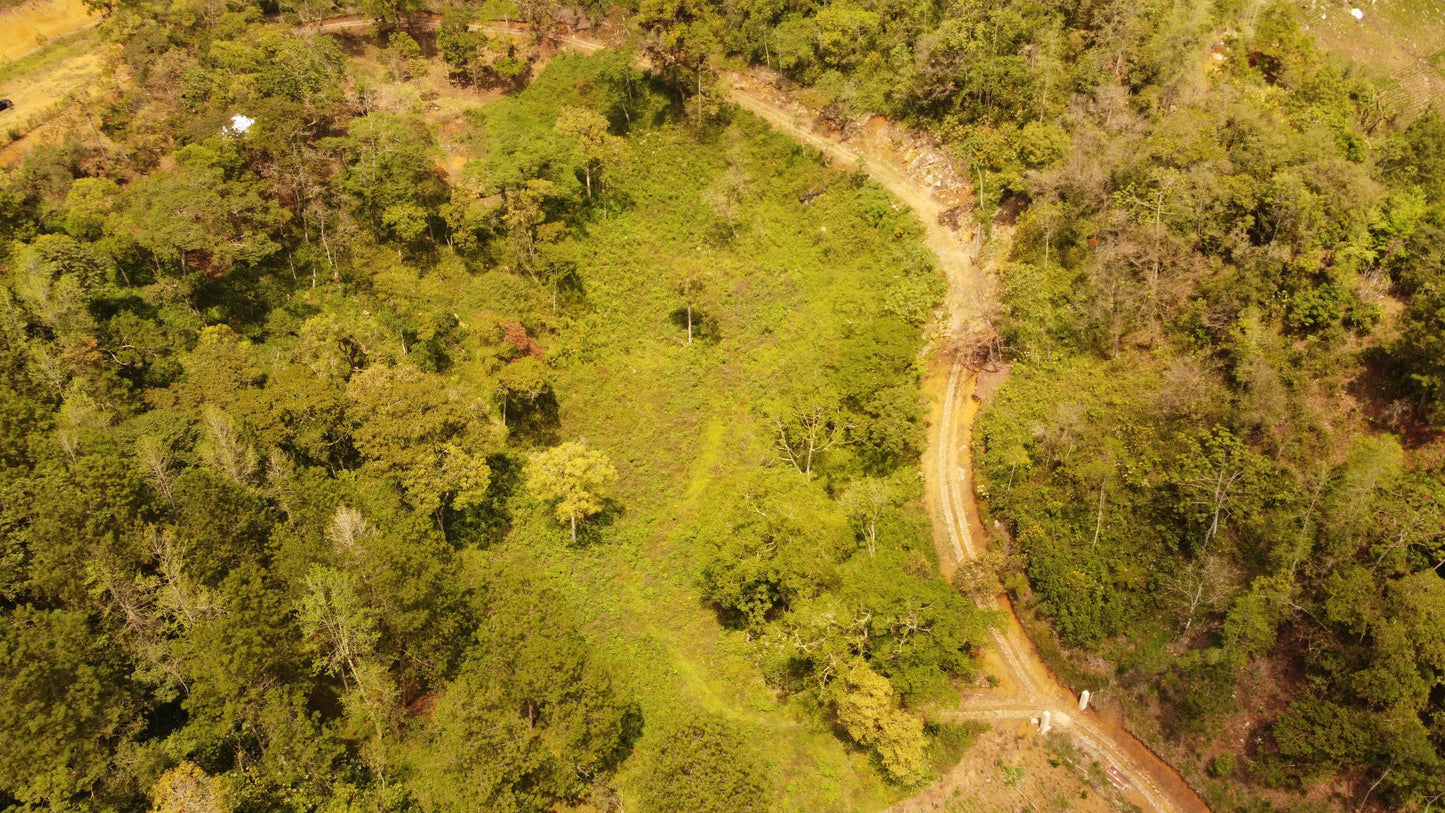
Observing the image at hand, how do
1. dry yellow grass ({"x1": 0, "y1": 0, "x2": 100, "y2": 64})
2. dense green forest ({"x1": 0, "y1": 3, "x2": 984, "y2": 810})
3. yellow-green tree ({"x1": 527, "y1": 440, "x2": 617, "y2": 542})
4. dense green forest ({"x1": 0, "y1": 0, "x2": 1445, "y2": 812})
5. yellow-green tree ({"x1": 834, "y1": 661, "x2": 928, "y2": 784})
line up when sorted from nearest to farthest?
dense green forest ({"x1": 0, "y1": 3, "x2": 984, "y2": 810})
dense green forest ({"x1": 0, "y1": 0, "x2": 1445, "y2": 812})
yellow-green tree ({"x1": 834, "y1": 661, "x2": 928, "y2": 784})
yellow-green tree ({"x1": 527, "y1": 440, "x2": 617, "y2": 542})
dry yellow grass ({"x1": 0, "y1": 0, "x2": 100, "y2": 64})

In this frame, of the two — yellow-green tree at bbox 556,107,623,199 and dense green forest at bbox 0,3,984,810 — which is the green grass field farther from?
yellow-green tree at bbox 556,107,623,199

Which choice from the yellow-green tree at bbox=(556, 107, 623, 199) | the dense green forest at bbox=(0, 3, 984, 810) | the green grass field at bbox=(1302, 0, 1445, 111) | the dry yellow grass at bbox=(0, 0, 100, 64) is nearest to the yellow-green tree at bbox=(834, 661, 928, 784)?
the dense green forest at bbox=(0, 3, 984, 810)

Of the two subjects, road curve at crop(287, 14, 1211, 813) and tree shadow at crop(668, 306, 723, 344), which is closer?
road curve at crop(287, 14, 1211, 813)

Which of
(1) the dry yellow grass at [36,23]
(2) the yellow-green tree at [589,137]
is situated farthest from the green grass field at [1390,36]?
(1) the dry yellow grass at [36,23]

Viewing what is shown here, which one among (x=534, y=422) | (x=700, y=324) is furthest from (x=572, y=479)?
(x=700, y=324)

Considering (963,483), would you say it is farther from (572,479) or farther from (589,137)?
(589,137)
